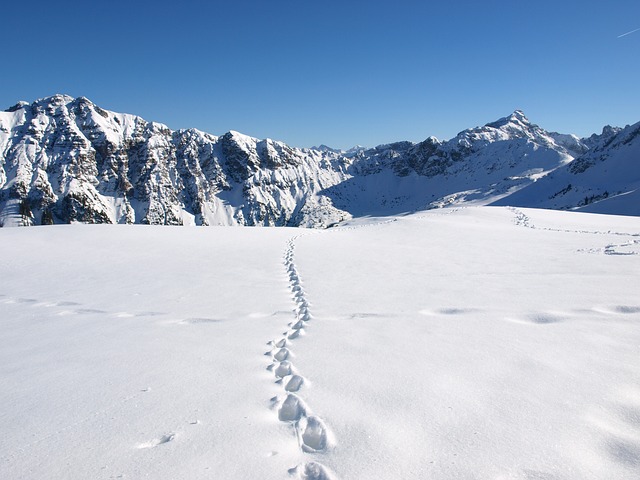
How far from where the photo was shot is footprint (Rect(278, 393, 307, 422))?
12.5 feet

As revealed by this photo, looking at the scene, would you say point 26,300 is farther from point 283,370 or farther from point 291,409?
point 291,409

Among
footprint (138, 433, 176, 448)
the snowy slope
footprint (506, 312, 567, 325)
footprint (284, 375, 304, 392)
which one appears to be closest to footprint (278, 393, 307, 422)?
footprint (284, 375, 304, 392)

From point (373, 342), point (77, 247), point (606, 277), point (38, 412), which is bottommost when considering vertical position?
point (606, 277)

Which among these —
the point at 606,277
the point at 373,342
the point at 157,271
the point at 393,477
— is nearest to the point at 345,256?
the point at 157,271

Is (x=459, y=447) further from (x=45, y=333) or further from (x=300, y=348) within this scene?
(x=45, y=333)

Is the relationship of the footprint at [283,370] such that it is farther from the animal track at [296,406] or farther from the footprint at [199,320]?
the footprint at [199,320]

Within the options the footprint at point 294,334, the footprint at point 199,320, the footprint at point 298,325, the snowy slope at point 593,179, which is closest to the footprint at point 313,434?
the footprint at point 294,334

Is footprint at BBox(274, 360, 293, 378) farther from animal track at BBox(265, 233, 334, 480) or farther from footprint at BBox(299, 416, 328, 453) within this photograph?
footprint at BBox(299, 416, 328, 453)

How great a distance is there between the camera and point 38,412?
392 cm

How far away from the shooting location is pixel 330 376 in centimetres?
471

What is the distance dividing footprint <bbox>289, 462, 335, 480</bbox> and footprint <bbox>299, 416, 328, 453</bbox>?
0.73 ft

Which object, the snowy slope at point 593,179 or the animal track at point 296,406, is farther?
the snowy slope at point 593,179

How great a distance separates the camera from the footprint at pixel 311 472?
2.88m

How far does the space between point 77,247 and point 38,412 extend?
58.1ft
